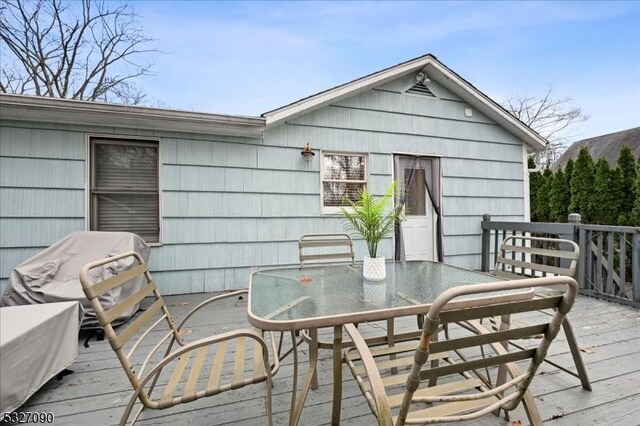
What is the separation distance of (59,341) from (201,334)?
3.43ft

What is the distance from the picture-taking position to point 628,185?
589 centimetres

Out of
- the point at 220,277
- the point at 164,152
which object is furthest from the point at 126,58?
the point at 220,277

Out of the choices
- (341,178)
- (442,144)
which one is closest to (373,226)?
(341,178)

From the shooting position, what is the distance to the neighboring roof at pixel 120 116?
3129 millimetres

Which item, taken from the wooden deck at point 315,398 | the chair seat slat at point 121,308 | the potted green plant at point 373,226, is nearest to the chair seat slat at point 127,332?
the chair seat slat at point 121,308

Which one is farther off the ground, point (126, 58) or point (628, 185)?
point (126, 58)

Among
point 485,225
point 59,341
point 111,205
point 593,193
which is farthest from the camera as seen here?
point 593,193

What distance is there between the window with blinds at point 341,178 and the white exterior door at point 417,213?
0.71 m

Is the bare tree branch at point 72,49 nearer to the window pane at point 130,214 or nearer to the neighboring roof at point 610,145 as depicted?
the window pane at point 130,214

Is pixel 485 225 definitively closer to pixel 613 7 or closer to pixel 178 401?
pixel 178 401

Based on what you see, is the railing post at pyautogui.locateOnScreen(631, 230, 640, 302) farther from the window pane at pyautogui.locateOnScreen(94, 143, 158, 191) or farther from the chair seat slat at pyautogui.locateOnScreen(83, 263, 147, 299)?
the window pane at pyautogui.locateOnScreen(94, 143, 158, 191)

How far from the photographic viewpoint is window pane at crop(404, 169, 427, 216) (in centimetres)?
499

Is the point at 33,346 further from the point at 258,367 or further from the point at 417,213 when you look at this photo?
the point at 417,213

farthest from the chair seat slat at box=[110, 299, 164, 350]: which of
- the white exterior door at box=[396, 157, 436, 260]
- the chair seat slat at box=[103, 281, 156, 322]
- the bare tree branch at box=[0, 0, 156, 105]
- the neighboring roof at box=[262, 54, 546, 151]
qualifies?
the bare tree branch at box=[0, 0, 156, 105]
